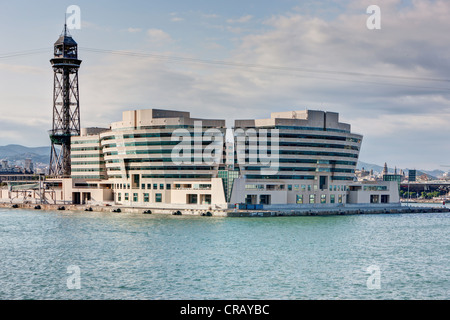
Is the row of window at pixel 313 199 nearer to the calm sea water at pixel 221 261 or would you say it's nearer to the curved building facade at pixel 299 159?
the curved building facade at pixel 299 159

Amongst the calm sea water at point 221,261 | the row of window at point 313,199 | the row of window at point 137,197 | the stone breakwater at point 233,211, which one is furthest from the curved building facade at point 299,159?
the calm sea water at point 221,261

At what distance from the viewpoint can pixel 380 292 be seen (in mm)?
42500

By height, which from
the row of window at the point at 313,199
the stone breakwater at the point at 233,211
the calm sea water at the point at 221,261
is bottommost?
the calm sea water at the point at 221,261

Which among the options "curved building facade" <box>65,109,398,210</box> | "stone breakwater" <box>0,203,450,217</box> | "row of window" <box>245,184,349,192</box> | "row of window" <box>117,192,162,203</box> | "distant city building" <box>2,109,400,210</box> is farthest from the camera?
"row of window" <box>117,192,162,203</box>

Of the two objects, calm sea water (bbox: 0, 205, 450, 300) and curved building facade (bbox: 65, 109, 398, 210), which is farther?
curved building facade (bbox: 65, 109, 398, 210)

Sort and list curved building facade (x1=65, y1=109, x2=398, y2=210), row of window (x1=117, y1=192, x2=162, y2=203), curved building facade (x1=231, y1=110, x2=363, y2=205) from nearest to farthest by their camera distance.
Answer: curved building facade (x1=65, y1=109, x2=398, y2=210) < curved building facade (x1=231, y1=110, x2=363, y2=205) < row of window (x1=117, y1=192, x2=162, y2=203)

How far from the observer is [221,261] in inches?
2190

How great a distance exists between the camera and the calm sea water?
1678 inches

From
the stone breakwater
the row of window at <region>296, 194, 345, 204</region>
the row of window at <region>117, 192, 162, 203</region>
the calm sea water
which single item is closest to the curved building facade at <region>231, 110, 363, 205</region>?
the row of window at <region>296, 194, 345, 204</region>

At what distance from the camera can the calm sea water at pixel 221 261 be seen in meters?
42.6

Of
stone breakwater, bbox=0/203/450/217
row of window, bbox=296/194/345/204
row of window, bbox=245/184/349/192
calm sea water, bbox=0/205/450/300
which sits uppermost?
row of window, bbox=245/184/349/192

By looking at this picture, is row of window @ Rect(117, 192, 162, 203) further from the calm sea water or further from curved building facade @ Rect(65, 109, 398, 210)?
the calm sea water
